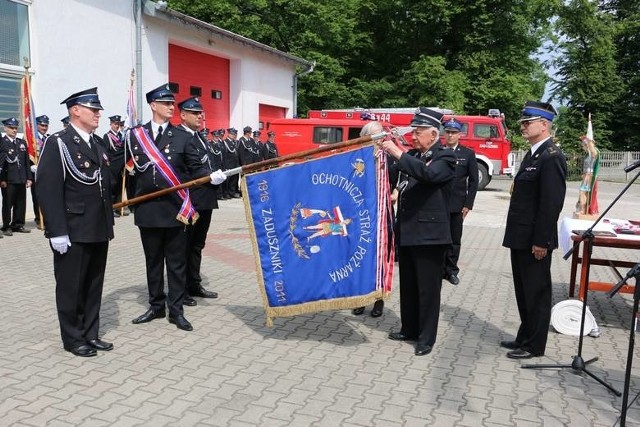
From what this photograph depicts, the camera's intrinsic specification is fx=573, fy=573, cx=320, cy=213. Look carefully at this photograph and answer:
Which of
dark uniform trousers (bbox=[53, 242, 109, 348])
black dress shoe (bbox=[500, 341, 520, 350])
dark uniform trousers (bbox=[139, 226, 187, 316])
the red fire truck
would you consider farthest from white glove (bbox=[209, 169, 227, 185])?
the red fire truck

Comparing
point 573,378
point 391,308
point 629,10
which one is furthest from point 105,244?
point 629,10

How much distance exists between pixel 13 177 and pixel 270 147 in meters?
9.32

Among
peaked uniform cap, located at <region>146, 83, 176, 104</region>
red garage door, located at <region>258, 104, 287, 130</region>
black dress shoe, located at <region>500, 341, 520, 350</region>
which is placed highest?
red garage door, located at <region>258, 104, 287, 130</region>

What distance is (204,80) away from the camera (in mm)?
17781

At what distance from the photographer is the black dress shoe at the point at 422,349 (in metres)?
4.62

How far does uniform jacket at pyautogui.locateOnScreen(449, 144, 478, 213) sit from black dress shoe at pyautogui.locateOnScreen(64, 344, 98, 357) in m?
4.45

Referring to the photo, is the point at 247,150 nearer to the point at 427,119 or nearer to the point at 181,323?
the point at 181,323

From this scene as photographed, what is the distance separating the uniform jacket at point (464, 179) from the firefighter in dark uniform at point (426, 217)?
253 centimetres

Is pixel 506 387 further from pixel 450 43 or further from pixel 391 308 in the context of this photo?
pixel 450 43

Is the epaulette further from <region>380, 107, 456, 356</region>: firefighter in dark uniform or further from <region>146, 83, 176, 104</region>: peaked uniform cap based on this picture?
<region>146, 83, 176, 104</region>: peaked uniform cap

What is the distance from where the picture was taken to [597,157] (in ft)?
27.0

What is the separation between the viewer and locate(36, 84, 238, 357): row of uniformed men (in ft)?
13.9

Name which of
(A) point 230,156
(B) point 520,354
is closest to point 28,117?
(A) point 230,156

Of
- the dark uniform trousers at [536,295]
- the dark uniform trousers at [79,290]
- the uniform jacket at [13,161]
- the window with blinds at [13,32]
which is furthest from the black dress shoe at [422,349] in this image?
the window with blinds at [13,32]
